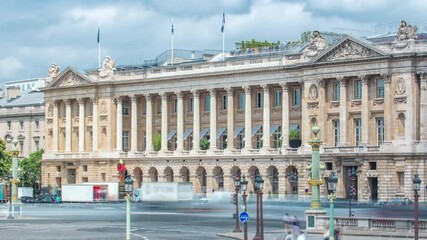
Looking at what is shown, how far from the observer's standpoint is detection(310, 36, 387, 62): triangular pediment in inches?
5561

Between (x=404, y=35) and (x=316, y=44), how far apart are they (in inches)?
527

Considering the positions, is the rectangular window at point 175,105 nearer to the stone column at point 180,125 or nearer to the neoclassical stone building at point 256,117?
the neoclassical stone building at point 256,117

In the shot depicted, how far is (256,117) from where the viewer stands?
159 metres

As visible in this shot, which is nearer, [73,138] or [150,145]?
[150,145]

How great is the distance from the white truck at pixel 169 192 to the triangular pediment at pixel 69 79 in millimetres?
38426

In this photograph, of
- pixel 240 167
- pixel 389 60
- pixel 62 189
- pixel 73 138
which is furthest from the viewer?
pixel 73 138

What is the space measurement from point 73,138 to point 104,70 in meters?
11.7

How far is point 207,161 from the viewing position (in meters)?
162

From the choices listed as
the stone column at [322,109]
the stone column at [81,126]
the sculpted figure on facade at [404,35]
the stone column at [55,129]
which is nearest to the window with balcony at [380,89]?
the sculpted figure on facade at [404,35]

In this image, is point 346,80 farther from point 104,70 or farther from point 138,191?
point 104,70

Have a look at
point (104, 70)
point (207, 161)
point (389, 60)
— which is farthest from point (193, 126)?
point (389, 60)

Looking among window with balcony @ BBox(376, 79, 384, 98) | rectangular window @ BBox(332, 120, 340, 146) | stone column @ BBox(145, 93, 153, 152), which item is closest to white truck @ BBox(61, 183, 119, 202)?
stone column @ BBox(145, 93, 153, 152)

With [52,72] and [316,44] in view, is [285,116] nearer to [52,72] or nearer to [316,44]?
[316,44]

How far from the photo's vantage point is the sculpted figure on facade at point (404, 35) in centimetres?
13762
